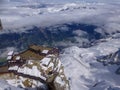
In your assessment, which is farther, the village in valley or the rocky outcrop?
the rocky outcrop

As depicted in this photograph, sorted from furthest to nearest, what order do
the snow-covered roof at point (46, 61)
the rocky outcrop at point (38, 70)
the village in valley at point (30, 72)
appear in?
the snow-covered roof at point (46, 61)
the rocky outcrop at point (38, 70)
the village in valley at point (30, 72)

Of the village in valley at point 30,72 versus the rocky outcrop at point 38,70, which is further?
the rocky outcrop at point 38,70

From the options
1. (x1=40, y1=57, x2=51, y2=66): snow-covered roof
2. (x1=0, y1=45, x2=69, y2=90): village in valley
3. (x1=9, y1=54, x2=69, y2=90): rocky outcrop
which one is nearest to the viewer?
(x1=0, y1=45, x2=69, y2=90): village in valley

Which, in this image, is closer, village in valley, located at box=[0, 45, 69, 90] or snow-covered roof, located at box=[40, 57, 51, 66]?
village in valley, located at box=[0, 45, 69, 90]

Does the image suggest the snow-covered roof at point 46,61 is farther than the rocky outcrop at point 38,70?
Yes

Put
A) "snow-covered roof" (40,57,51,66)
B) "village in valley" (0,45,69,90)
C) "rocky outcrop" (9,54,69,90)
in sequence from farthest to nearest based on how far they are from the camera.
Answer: "snow-covered roof" (40,57,51,66) → "rocky outcrop" (9,54,69,90) → "village in valley" (0,45,69,90)

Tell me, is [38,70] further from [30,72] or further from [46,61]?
[46,61]

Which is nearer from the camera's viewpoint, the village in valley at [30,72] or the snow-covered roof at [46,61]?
the village in valley at [30,72]

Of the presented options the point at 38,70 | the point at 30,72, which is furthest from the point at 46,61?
the point at 30,72

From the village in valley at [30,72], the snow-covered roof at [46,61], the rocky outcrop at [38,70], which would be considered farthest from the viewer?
the snow-covered roof at [46,61]

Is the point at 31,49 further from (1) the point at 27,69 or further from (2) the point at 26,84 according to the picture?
(2) the point at 26,84

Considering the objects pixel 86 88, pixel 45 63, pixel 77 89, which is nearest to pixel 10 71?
pixel 45 63
